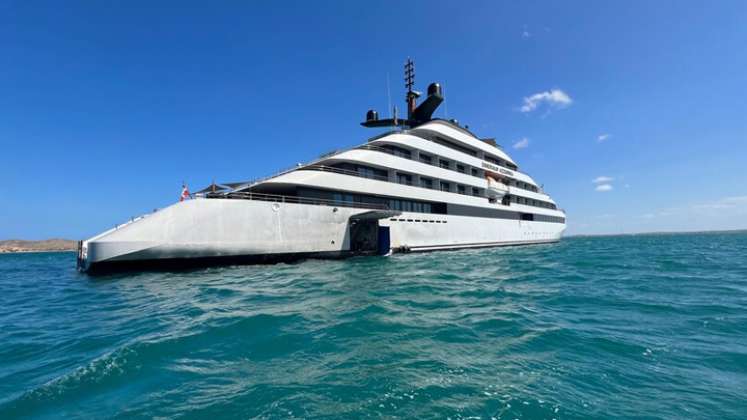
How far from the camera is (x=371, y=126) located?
105 ft

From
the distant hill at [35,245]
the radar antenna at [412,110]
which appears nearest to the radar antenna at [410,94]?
the radar antenna at [412,110]

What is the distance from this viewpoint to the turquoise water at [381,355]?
9.89 feet

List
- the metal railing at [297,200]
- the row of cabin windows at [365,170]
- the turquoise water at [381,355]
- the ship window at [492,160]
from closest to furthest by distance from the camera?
the turquoise water at [381,355], the metal railing at [297,200], the row of cabin windows at [365,170], the ship window at [492,160]

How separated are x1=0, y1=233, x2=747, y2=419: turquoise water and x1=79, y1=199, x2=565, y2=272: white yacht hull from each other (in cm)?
433

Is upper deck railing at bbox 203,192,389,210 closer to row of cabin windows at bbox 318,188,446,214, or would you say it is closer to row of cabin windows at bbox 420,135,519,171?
row of cabin windows at bbox 318,188,446,214

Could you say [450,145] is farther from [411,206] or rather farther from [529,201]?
[529,201]

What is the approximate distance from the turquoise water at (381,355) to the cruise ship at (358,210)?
4.93 meters

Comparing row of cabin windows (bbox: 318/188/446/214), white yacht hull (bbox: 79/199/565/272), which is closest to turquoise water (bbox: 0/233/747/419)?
white yacht hull (bbox: 79/199/565/272)

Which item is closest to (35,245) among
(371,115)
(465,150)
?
(371,115)

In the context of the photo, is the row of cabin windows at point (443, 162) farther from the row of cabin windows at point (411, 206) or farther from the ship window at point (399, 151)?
the row of cabin windows at point (411, 206)

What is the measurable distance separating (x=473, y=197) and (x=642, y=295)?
21273 mm

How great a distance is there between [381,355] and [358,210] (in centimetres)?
1578

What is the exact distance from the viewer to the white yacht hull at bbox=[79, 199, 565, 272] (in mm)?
12562

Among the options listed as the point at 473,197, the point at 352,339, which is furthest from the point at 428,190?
the point at 352,339
